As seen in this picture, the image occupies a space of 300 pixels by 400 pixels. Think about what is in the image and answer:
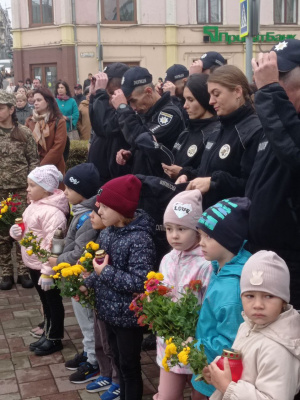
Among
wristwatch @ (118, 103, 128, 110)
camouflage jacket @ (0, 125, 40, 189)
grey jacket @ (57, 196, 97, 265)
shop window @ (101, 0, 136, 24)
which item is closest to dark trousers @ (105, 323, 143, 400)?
grey jacket @ (57, 196, 97, 265)

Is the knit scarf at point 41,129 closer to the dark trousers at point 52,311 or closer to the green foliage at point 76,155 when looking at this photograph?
the green foliage at point 76,155

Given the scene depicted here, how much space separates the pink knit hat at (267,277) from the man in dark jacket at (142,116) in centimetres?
217

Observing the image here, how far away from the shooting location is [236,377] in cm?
245

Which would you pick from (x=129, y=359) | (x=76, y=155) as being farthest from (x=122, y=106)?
(x=76, y=155)

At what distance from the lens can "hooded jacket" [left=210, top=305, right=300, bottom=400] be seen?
2336 millimetres

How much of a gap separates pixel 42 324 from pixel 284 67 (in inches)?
142

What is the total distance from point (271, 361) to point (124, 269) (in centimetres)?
153

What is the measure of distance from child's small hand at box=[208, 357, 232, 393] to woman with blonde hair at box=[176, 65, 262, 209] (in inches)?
54.6

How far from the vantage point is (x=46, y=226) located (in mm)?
4895

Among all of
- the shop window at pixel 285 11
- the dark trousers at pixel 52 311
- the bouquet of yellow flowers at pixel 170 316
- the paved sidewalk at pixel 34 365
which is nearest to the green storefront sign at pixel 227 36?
the shop window at pixel 285 11

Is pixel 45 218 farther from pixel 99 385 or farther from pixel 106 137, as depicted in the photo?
pixel 99 385

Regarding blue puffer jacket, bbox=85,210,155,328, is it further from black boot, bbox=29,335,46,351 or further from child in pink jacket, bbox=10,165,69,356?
black boot, bbox=29,335,46,351

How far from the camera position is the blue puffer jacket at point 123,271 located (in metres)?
3.63

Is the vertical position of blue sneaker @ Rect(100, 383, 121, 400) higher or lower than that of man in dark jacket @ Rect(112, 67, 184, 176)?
lower
